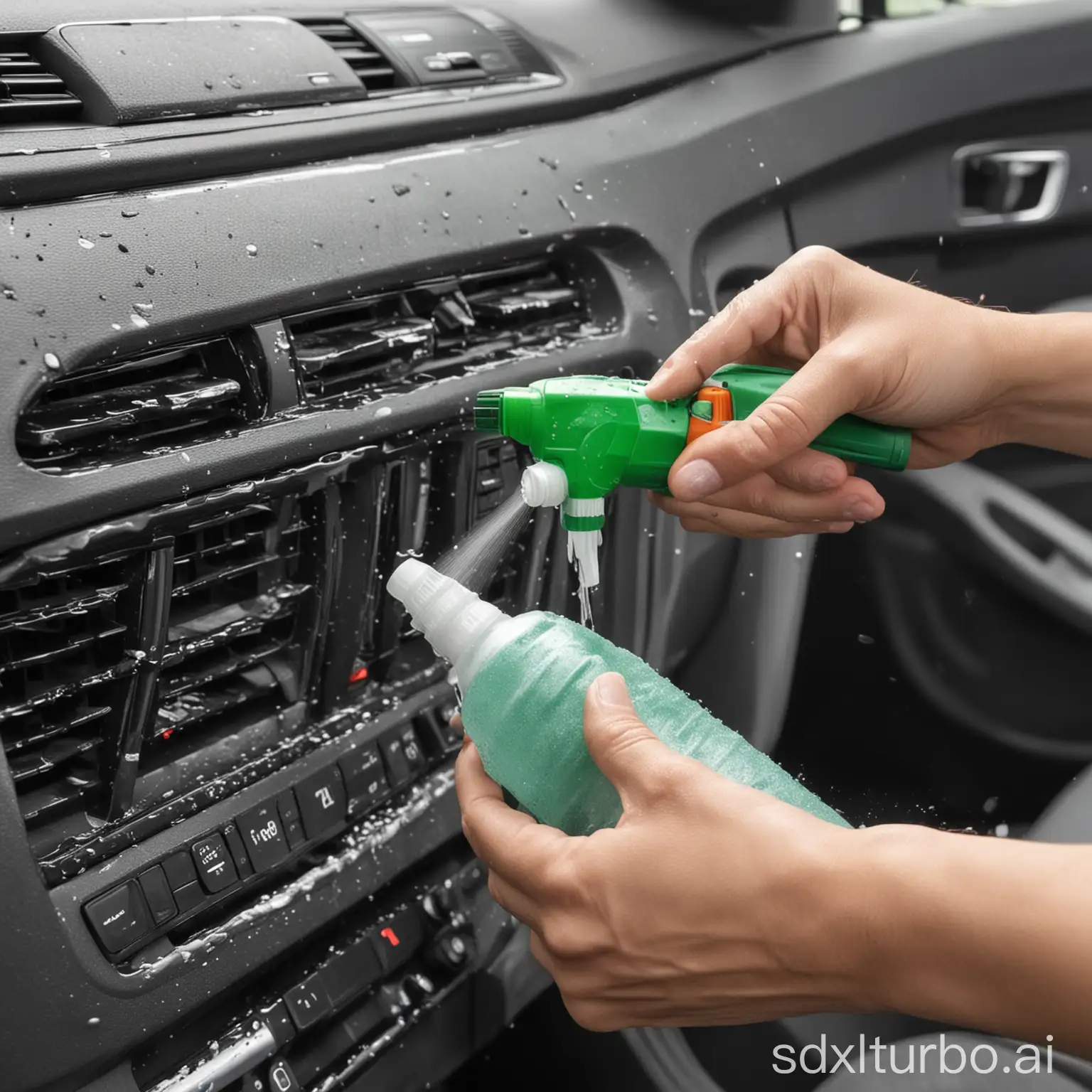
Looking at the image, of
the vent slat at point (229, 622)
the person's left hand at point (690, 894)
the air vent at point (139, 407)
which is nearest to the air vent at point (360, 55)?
the air vent at point (139, 407)

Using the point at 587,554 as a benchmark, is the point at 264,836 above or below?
below

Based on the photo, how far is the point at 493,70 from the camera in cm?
133

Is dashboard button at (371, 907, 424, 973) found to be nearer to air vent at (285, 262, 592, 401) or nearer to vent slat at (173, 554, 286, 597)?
vent slat at (173, 554, 286, 597)

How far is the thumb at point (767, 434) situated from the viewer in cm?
94

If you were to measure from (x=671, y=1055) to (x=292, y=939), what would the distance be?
23.6 inches

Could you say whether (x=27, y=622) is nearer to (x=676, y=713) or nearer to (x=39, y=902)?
(x=39, y=902)

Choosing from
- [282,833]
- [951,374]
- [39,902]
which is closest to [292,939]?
[282,833]

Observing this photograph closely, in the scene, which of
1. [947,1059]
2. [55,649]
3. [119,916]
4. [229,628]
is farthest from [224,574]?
[947,1059]

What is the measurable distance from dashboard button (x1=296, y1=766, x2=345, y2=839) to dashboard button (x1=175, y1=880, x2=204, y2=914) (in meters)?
0.11

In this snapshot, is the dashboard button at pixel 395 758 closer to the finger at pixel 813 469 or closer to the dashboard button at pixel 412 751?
the dashboard button at pixel 412 751

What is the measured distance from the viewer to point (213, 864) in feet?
3.16

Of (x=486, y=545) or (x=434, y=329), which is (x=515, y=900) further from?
(x=434, y=329)

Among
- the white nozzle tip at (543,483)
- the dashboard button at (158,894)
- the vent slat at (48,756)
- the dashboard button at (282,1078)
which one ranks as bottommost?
the dashboard button at (282,1078)

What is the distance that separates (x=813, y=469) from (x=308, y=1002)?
1.95 ft
